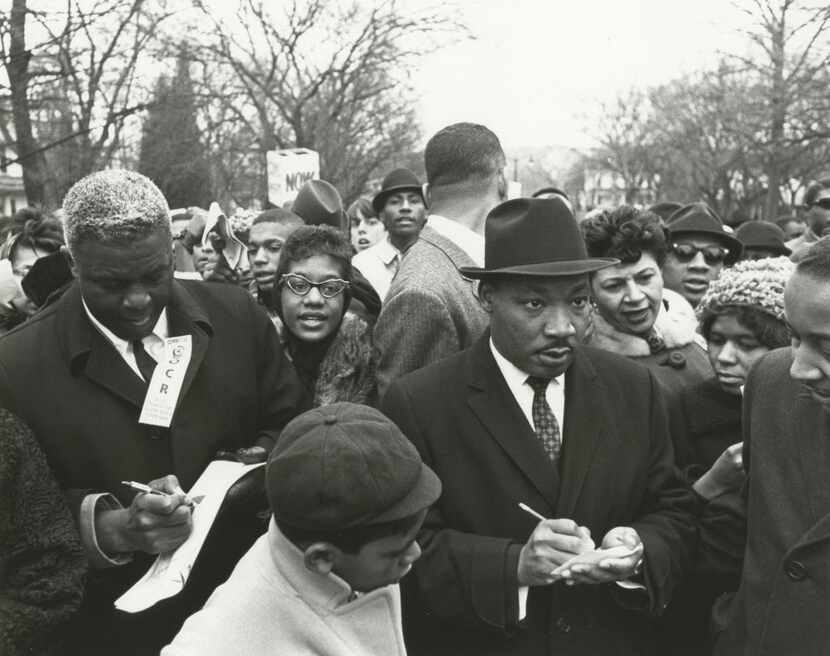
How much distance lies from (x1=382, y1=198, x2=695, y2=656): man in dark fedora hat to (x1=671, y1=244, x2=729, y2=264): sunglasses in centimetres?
243

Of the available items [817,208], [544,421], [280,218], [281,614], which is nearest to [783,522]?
[544,421]

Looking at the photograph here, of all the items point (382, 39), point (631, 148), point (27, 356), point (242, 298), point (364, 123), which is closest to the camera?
point (27, 356)

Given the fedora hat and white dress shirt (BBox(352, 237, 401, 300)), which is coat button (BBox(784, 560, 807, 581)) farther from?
white dress shirt (BBox(352, 237, 401, 300))

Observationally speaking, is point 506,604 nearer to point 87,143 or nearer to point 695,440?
point 695,440

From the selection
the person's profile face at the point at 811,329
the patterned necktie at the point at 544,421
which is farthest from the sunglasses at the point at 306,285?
the person's profile face at the point at 811,329

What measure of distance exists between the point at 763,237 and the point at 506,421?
441 centimetres

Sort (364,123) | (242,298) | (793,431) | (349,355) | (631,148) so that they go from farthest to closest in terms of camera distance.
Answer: (631,148) → (364,123) → (349,355) → (242,298) → (793,431)

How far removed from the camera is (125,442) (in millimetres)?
2908

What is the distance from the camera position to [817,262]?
7.83 ft

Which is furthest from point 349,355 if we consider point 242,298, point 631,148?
point 631,148

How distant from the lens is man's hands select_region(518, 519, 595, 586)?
Answer: 262 centimetres

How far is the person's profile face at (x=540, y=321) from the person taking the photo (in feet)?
9.57

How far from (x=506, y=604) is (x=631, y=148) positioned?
49381 millimetres

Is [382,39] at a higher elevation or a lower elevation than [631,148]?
higher
